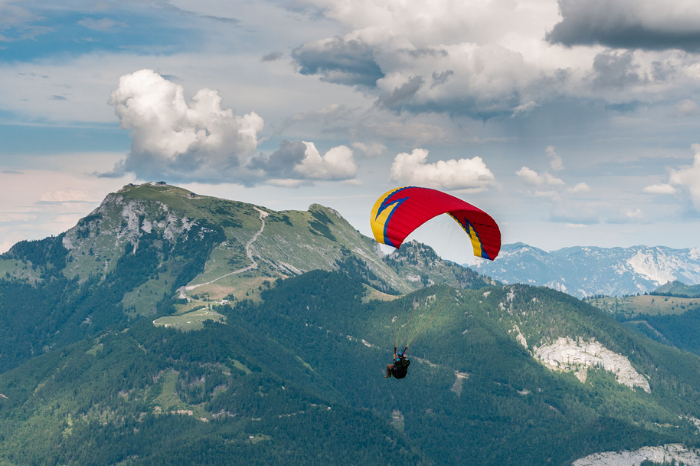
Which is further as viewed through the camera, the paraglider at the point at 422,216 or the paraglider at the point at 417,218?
the paraglider at the point at 422,216

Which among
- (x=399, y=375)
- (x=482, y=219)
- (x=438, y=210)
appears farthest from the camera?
(x=482, y=219)

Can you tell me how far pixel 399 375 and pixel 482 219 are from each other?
2892 centimetres

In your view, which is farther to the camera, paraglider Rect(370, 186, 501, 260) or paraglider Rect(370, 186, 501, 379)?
paraglider Rect(370, 186, 501, 260)

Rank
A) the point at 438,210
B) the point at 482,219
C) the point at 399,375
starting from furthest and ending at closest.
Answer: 1. the point at 482,219
2. the point at 438,210
3. the point at 399,375

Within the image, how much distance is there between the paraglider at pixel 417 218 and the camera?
96375 millimetres

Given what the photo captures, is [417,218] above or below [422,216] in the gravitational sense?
below

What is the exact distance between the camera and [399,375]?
92.1 m

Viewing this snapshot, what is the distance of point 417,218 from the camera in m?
98.0

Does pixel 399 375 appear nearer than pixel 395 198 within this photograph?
Yes

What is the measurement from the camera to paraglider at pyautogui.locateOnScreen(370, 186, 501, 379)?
9638cm

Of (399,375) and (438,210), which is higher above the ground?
(438,210)

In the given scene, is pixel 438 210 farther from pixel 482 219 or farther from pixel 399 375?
pixel 399 375

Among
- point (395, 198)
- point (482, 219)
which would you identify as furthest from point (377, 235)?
point (482, 219)

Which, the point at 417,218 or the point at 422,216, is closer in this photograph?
the point at 422,216
